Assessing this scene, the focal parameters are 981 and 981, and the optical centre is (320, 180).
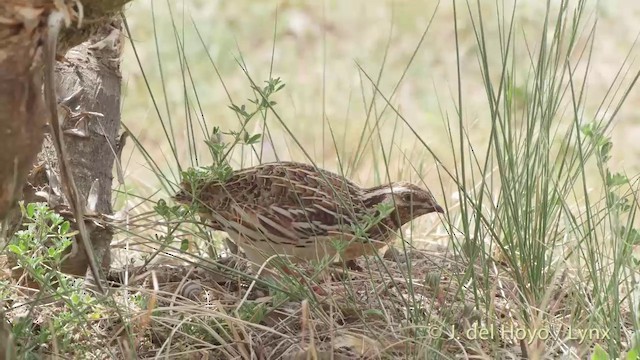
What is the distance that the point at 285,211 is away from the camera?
9.36ft

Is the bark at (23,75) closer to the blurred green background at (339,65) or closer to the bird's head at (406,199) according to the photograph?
the bird's head at (406,199)

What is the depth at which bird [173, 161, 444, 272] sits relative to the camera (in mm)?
2791

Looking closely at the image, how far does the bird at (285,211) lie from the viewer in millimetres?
2791

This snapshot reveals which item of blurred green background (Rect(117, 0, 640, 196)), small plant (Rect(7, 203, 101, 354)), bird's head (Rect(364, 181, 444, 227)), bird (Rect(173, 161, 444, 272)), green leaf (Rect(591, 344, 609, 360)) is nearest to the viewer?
green leaf (Rect(591, 344, 609, 360))

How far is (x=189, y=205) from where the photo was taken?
2.65 metres

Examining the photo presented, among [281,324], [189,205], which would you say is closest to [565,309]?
[281,324]

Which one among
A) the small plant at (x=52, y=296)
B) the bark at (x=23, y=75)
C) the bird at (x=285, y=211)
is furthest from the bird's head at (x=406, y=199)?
the bark at (x=23, y=75)

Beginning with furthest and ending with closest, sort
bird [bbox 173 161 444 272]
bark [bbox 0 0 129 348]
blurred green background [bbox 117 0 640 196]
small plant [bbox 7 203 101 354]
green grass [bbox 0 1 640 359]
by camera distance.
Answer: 1. blurred green background [bbox 117 0 640 196]
2. bird [bbox 173 161 444 272]
3. green grass [bbox 0 1 640 359]
4. small plant [bbox 7 203 101 354]
5. bark [bbox 0 0 129 348]

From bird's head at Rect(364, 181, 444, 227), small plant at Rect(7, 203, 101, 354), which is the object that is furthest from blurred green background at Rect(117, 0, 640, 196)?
small plant at Rect(7, 203, 101, 354)

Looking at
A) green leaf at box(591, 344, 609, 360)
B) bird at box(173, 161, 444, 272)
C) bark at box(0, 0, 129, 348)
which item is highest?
bark at box(0, 0, 129, 348)

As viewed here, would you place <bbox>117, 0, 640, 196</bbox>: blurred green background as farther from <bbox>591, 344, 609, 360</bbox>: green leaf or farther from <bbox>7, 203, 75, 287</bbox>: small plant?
<bbox>591, 344, 609, 360</bbox>: green leaf

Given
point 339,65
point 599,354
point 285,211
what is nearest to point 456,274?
point 599,354

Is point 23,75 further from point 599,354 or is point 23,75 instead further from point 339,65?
point 339,65

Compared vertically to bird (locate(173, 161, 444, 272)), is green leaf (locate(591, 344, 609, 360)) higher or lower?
lower
